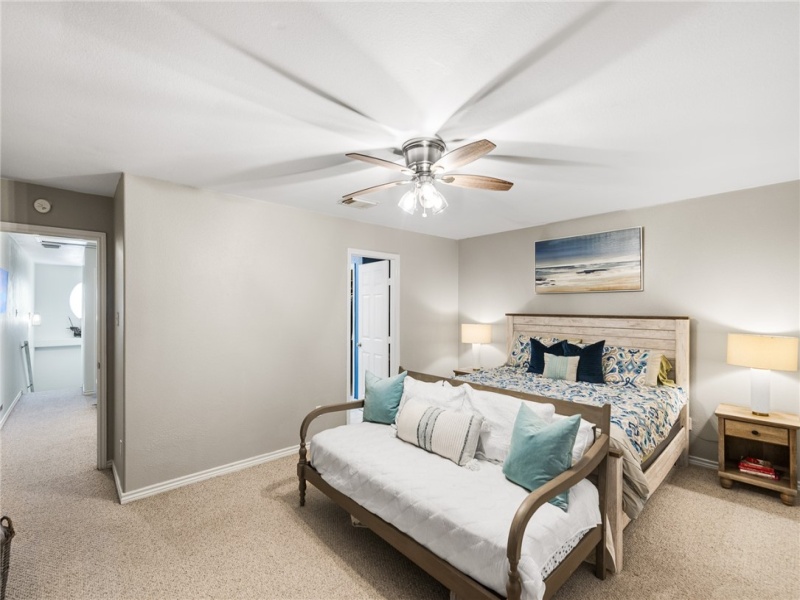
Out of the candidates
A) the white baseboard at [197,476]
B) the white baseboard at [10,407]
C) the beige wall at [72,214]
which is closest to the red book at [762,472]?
the white baseboard at [197,476]

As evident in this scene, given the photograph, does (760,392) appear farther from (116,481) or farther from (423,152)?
(116,481)

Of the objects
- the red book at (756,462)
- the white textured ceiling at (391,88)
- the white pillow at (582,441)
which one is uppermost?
the white textured ceiling at (391,88)

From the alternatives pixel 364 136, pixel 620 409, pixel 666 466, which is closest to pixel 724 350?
pixel 666 466

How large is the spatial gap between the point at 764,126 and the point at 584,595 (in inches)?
107

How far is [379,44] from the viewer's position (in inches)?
58.2

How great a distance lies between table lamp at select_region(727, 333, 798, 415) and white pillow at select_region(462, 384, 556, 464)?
1.98m

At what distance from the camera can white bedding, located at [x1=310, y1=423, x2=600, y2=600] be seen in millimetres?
1592

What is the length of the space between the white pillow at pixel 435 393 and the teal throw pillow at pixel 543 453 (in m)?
0.59

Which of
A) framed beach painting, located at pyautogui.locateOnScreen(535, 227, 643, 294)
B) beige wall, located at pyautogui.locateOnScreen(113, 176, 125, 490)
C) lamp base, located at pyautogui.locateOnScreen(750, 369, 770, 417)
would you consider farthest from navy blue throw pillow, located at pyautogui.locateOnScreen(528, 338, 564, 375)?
beige wall, located at pyautogui.locateOnScreen(113, 176, 125, 490)

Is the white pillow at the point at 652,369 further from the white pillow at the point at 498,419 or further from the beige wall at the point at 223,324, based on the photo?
the beige wall at the point at 223,324

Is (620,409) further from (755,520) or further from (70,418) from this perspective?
(70,418)

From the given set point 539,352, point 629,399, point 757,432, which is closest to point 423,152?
point 629,399

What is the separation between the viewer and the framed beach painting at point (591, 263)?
3.90 metres

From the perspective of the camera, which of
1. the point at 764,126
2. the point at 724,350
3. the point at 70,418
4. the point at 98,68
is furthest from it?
the point at 70,418
